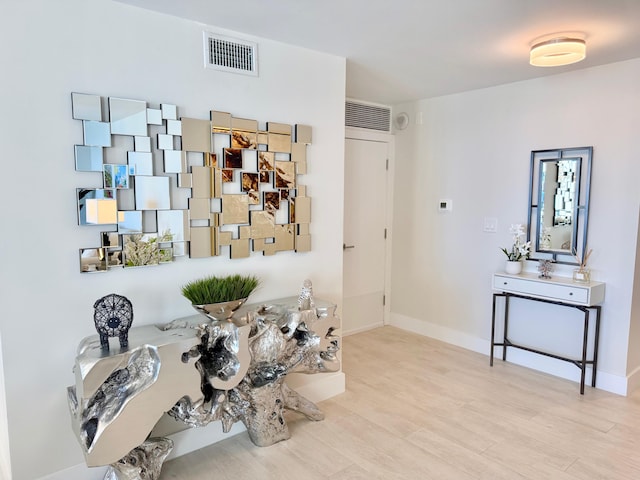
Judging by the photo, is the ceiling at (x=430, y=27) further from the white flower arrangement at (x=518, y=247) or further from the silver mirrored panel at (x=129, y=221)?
the white flower arrangement at (x=518, y=247)

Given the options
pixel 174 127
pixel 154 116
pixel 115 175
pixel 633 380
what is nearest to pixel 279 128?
pixel 174 127

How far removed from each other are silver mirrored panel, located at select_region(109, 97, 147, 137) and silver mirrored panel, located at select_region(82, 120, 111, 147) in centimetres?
4

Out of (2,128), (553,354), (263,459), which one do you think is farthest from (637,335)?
(2,128)

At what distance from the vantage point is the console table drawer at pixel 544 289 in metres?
3.33

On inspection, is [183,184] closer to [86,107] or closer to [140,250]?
[140,250]

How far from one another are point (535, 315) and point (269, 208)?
261cm

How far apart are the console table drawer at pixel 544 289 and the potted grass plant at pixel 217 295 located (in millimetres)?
2371

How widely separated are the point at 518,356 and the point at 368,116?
281 centimetres

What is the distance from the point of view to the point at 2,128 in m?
1.97

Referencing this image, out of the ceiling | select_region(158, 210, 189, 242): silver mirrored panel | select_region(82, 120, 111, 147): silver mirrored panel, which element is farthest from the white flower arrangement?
select_region(82, 120, 111, 147): silver mirrored panel

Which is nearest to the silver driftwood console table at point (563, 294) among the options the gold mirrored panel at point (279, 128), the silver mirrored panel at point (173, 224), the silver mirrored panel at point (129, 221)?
the gold mirrored panel at point (279, 128)

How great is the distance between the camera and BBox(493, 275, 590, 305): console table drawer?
3330 millimetres

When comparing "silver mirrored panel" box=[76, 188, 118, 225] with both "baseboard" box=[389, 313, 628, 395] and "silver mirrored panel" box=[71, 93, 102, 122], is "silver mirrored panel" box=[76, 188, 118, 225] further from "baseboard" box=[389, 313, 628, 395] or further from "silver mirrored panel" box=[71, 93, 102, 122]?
"baseboard" box=[389, 313, 628, 395]

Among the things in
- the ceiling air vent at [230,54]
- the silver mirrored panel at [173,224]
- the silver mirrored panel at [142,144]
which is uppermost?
the ceiling air vent at [230,54]
